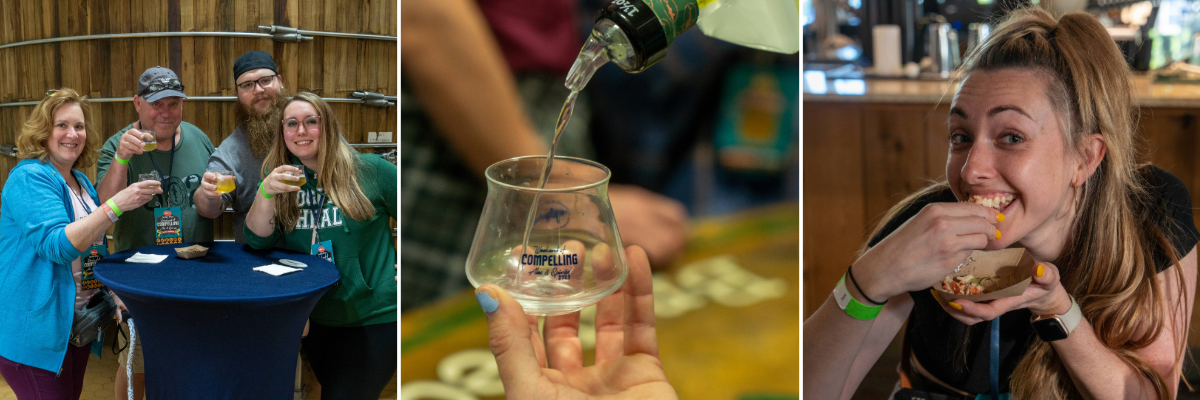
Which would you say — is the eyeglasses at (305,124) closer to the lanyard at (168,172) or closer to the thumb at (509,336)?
the lanyard at (168,172)

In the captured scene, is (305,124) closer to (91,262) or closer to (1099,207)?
(91,262)

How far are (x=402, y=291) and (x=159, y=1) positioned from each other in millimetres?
1041

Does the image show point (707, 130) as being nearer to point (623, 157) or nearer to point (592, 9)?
point (623, 157)

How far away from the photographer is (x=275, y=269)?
5.84ft

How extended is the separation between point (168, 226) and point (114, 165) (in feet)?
0.71

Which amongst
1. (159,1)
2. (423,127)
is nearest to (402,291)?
(423,127)

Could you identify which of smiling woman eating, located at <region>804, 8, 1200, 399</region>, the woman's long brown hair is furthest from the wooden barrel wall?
the woman's long brown hair

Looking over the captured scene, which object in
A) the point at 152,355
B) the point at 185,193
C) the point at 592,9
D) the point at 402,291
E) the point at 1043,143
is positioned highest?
the point at 592,9

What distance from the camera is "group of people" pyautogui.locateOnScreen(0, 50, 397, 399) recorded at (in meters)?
1.83

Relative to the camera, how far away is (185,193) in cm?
200

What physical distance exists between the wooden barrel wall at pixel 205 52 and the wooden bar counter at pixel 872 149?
1.06 metres

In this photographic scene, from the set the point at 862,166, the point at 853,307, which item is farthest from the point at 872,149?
the point at 853,307

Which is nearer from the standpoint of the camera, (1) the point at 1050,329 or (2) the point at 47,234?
(1) the point at 1050,329

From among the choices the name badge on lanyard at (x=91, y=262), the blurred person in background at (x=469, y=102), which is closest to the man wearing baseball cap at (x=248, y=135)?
the name badge on lanyard at (x=91, y=262)
